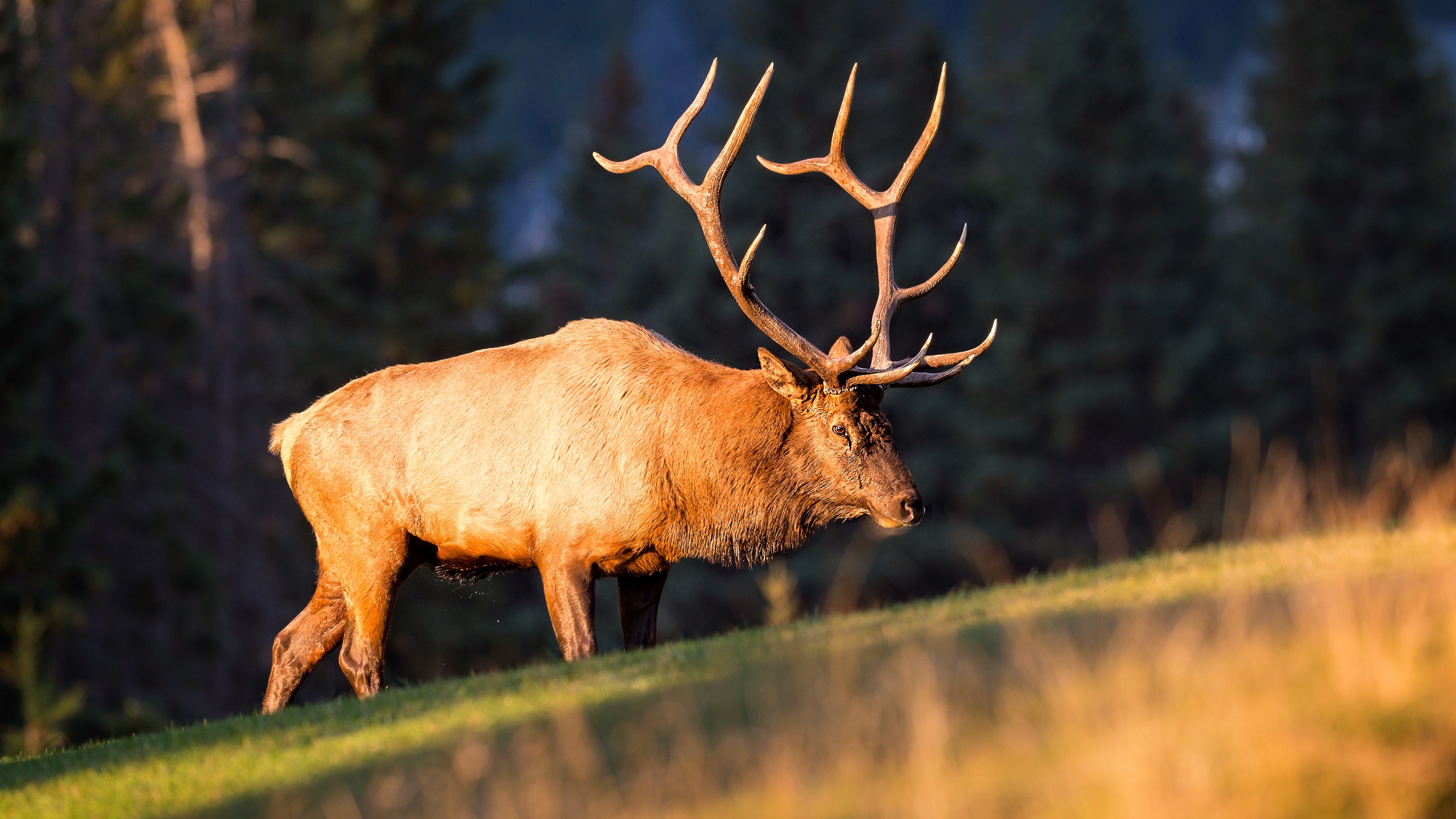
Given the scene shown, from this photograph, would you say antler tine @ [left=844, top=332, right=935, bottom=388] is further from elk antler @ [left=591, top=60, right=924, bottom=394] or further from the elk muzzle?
the elk muzzle

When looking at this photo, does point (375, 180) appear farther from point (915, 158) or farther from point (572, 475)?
point (572, 475)

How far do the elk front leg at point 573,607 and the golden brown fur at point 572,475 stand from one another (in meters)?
0.01

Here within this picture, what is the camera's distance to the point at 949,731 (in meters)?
4.20

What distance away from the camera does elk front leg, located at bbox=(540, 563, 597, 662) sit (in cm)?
760

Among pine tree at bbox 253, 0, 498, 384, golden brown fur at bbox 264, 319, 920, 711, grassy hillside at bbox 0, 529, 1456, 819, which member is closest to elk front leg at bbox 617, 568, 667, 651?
golden brown fur at bbox 264, 319, 920, 711

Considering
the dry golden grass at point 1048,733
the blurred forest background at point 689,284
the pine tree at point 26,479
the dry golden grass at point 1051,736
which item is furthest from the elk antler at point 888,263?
the pine tree at point 26,479

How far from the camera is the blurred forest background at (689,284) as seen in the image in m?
20.7

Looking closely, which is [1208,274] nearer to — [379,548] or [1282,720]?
[379,548]

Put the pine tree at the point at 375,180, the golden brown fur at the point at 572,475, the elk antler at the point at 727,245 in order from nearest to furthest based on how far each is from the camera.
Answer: the golden brown fur at the point at 572,475
the elk antler at the point at 727,245
the pine tree at the point at 375,180

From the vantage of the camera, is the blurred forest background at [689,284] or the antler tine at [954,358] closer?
the antler tine at [954,358]

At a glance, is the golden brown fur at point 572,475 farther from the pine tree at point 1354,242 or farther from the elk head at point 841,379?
the pine tree at point 1354,242

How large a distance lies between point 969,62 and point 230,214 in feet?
123

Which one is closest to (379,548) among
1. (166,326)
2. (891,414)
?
(166,326)

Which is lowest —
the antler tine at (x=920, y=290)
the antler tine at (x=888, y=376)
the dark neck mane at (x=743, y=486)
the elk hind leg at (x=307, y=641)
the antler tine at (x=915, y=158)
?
the elk hind leg at (x=307, y=641)
